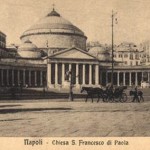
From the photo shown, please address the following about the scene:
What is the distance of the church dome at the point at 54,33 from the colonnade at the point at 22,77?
597 centimetres

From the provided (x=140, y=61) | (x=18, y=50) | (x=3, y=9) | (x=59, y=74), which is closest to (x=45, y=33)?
(x=18, y=50)

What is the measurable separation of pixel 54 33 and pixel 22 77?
7.83 m

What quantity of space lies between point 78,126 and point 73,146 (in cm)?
89

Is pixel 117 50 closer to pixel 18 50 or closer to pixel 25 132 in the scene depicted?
pixel 18 50

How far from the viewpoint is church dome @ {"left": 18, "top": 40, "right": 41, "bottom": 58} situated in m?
39.2

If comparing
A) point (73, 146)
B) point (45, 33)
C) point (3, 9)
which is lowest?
point (73, 146)

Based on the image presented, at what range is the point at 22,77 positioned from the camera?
34.1m

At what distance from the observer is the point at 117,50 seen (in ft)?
141

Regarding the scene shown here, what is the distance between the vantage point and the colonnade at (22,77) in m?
31.9

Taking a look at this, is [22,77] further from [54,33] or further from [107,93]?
[107,93]

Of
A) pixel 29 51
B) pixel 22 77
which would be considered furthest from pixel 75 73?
pixel 29 51

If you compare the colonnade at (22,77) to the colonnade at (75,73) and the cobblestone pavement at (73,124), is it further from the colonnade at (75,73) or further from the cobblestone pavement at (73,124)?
the cobblestone pavement at (73,124)

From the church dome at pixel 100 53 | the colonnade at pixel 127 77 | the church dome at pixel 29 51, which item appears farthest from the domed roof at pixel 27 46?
the colonnade at pixel 127 77

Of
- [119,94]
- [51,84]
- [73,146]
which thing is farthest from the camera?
[51,84]
